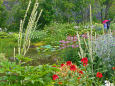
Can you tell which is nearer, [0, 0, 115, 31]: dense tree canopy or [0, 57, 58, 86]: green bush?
[0, 57, 58, 86]: green bush

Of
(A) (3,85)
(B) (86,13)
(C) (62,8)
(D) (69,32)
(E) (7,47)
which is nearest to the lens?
(A) (3,85)

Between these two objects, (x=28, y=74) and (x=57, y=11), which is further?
(x=57, y=11)

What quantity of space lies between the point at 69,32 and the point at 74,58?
532 centimetres

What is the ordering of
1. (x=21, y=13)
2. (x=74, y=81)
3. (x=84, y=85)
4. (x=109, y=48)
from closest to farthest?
1. (x=74, y=81)
2. (x=84, y=85)
3. (x=109, y=48)
4. (x=21, y=13)

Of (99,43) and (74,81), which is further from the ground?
(99,43)

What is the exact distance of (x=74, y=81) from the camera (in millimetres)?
2479

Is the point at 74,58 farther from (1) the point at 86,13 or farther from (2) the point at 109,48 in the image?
(1) the point at 86,13

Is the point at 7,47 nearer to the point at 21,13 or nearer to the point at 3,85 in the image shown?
the point at 21,13

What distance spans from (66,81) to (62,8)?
11967 mm

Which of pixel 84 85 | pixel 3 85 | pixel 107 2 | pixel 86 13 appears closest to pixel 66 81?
pixel 84 85

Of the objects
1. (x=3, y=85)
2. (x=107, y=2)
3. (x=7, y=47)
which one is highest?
(x=107, y=2)

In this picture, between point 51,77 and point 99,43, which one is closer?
point 51,77

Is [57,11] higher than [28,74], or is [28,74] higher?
[57,11]

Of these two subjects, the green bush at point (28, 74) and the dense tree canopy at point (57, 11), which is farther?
the dense tree canopy at point (57, 11)
